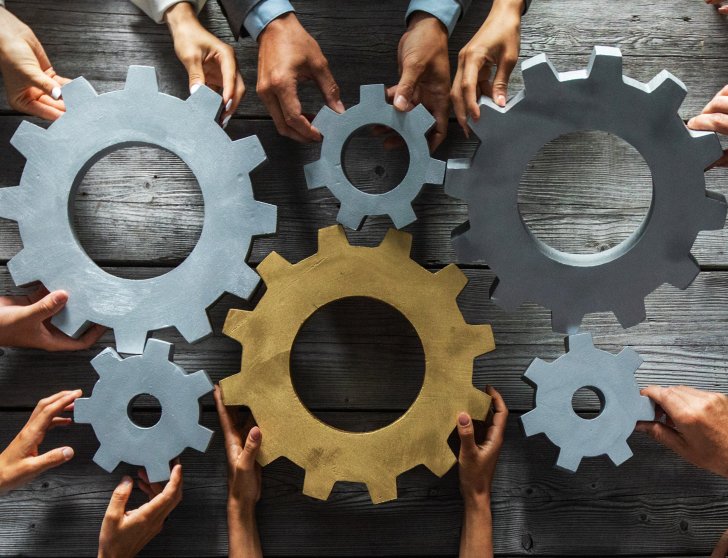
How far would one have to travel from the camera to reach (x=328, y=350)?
0.94m

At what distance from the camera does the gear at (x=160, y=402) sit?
80 centimetres

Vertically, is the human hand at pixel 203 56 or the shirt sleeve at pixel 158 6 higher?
the shirt sleeve at pixel 158 6

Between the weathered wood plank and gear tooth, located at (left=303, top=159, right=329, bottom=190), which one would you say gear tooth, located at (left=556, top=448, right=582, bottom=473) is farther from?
gear tooth, located at (left=303, top=159, right=329, bottom=190)

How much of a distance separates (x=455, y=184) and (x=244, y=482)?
47 centimetres

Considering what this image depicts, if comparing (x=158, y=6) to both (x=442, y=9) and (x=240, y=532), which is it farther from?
(x=240, y=532)

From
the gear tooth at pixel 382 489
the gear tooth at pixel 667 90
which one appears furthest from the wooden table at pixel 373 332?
the gear tooth at pixel 667 90

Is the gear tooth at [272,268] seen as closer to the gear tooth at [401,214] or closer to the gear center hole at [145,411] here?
the gear tooth at [401,214]

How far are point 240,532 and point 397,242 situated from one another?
0.45 meters

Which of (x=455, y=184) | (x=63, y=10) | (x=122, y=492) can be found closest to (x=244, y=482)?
(x=122, y=492)

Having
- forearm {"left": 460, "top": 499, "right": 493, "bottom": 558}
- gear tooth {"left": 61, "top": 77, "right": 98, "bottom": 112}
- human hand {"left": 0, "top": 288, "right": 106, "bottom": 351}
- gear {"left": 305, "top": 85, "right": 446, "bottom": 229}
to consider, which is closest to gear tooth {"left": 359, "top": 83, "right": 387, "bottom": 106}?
gear {"left": 305, "top": 85, "right": 446, "bottom": 229}

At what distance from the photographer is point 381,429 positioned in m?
0.83

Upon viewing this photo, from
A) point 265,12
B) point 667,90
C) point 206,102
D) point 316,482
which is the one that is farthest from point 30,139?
point 667,90

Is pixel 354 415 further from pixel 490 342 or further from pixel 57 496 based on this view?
pixel 57 496

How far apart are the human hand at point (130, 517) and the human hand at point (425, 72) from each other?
1.80 feet
